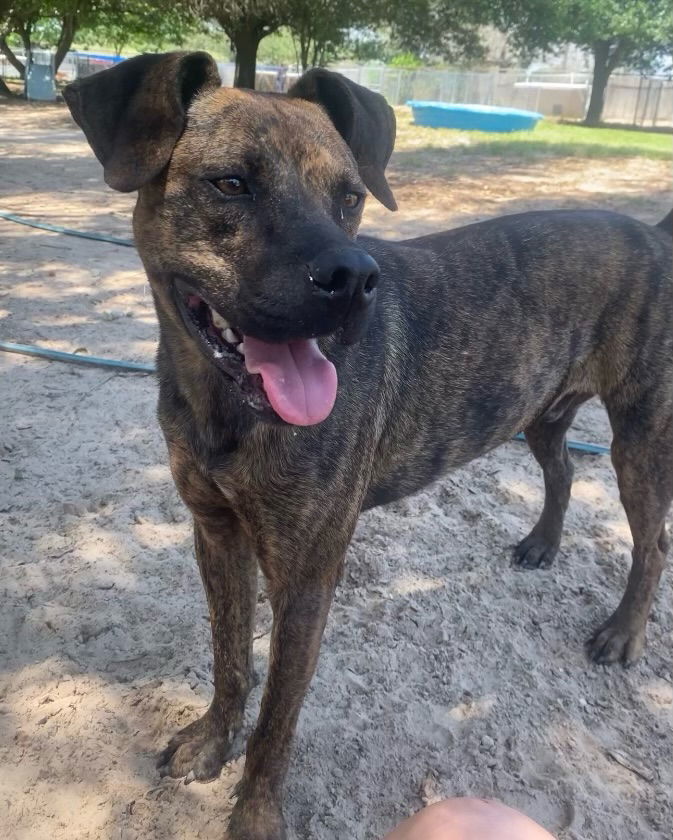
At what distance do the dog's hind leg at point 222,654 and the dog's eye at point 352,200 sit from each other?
3.64ft

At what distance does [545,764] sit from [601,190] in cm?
1208

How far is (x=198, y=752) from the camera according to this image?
2666 millimetres

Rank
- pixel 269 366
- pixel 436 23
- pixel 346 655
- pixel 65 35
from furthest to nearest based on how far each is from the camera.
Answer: pixel 65 35 → pixel 436 23 → pixel 346 655 → pixel 269 366

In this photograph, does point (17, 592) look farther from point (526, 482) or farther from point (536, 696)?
point (526, 482)

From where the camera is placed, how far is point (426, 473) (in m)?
3.01

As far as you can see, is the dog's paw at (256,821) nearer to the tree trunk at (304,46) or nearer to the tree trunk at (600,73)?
the tree trunk at (304,46)

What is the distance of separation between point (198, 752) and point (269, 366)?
1409mm

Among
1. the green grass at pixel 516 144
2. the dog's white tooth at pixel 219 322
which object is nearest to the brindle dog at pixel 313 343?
the dog's white tooth at pixel 219 322

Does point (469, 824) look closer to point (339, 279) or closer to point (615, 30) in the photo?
point (339, 279)

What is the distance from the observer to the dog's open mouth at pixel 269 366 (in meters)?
2.10

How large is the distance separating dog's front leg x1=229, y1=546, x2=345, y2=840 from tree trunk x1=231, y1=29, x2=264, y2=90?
76.7 feet

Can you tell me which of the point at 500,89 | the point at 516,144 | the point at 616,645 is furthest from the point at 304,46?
the point at 616,645

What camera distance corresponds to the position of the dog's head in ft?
6.64

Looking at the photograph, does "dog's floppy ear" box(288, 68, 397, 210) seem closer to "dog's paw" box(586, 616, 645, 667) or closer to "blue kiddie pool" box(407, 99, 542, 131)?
"dog's paw" box(586, 616, 645, 667)
